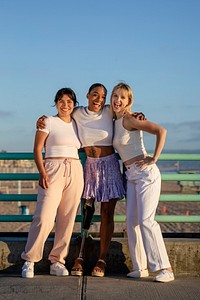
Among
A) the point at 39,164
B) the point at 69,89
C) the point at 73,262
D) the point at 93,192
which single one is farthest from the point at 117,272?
the point at 69,89

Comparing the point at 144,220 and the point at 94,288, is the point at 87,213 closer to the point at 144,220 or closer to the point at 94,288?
the point at 144,220

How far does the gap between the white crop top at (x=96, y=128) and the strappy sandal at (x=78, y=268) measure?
1208 millimetres

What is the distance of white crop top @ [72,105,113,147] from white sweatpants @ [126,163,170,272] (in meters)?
0.40

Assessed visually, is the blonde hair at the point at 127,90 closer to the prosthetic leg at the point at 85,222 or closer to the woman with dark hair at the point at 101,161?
the woman with dark hair at the point at 101,161

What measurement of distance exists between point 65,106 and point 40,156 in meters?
0.58

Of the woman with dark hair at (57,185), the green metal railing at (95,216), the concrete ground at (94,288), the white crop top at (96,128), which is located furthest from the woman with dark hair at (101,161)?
the green metal railing at (95,216)

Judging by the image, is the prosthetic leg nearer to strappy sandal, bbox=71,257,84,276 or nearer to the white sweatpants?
strappy sandal, bbox=71,257,84,276

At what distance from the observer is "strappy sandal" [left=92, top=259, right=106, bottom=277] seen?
19.9ft

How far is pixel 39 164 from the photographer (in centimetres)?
602

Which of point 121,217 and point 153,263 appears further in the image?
point 121,217

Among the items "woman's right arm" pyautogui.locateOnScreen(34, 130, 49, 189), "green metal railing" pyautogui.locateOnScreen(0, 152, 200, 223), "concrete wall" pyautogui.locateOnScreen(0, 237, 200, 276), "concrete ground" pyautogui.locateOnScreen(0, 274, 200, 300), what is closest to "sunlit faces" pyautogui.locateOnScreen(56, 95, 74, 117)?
"woman's right arm" pyautogui.locateOnScreen(34, 130, 49, 189)

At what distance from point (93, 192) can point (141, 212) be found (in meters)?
0.58

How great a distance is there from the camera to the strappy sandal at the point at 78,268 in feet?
20.0

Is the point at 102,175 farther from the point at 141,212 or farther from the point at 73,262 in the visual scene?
the point at 73,262
